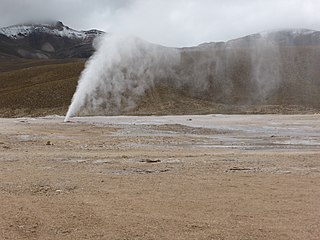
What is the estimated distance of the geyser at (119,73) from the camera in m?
94.6

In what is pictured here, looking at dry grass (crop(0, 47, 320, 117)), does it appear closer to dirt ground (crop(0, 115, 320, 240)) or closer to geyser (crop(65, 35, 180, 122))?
geyser (crop(65, 35, 180, 122))

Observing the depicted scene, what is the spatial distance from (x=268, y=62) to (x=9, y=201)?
122549 millimetres

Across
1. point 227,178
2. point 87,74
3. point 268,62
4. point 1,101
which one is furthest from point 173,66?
point 227,178

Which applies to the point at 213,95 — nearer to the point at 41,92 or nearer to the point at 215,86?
the point at 215,86

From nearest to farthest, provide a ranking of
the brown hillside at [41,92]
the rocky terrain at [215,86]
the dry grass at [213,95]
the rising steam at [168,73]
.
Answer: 1. the dry grass at [213,95]
2. the rising steam at [168,73]
3. the rocky terrain at [215,86]
4. the brown hillside at [41,92]

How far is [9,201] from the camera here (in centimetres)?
1195

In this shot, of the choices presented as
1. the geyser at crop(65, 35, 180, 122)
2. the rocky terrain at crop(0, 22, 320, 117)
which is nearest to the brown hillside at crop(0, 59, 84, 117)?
the rocky terrain at crop(0, 22, 320, 117)

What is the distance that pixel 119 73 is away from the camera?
10794 cm

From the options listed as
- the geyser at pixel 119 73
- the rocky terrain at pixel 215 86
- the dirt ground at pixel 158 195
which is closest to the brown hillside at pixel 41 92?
the rocky terrain at pixel 215 86

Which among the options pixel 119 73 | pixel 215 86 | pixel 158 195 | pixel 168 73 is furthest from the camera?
pixel 168 73

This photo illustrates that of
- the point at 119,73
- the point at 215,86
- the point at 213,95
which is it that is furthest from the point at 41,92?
the point at 215,86

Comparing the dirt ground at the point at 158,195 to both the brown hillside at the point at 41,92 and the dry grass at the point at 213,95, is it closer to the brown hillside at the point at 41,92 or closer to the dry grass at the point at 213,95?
the dry grass at the point at 213,95

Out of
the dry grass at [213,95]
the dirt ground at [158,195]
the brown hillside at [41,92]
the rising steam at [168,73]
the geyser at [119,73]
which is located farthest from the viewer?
the brown hillside at [41,92]

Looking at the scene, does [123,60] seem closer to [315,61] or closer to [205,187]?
[315,61]
